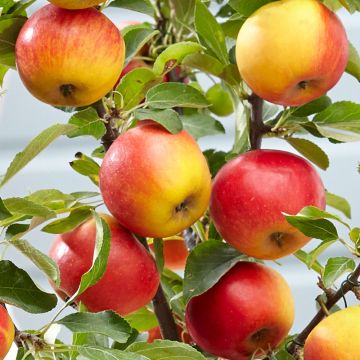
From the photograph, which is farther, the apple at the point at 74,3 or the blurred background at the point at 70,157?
the blurred background at the point at 70,157

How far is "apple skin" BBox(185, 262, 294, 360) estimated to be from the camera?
0.78m

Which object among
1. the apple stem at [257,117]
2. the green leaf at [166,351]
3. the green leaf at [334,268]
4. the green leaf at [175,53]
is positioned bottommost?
the green leaf at [166,351]

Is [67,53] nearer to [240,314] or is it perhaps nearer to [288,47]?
[288,47]

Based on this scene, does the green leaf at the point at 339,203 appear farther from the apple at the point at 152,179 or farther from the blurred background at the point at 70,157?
the blurred background at the point at 70,157

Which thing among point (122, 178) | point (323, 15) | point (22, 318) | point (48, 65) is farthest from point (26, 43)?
point (22, 318)

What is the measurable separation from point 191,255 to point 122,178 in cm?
12

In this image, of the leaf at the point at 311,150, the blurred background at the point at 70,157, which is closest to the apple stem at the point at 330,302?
the leaf at the point at 311,150

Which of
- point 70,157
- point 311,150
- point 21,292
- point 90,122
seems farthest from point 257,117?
point 70,157

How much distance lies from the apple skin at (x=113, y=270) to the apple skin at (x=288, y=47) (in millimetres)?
182

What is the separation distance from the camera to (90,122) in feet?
2.36

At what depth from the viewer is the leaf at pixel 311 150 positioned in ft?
2.64

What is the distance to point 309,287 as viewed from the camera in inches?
88.1

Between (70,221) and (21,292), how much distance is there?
113 mm

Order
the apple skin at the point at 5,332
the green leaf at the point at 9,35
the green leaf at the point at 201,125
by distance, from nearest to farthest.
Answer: the apple skin at the point at 5,332 → the green leaf at the point at 9,35 → the green leaf at the point at 201,125
